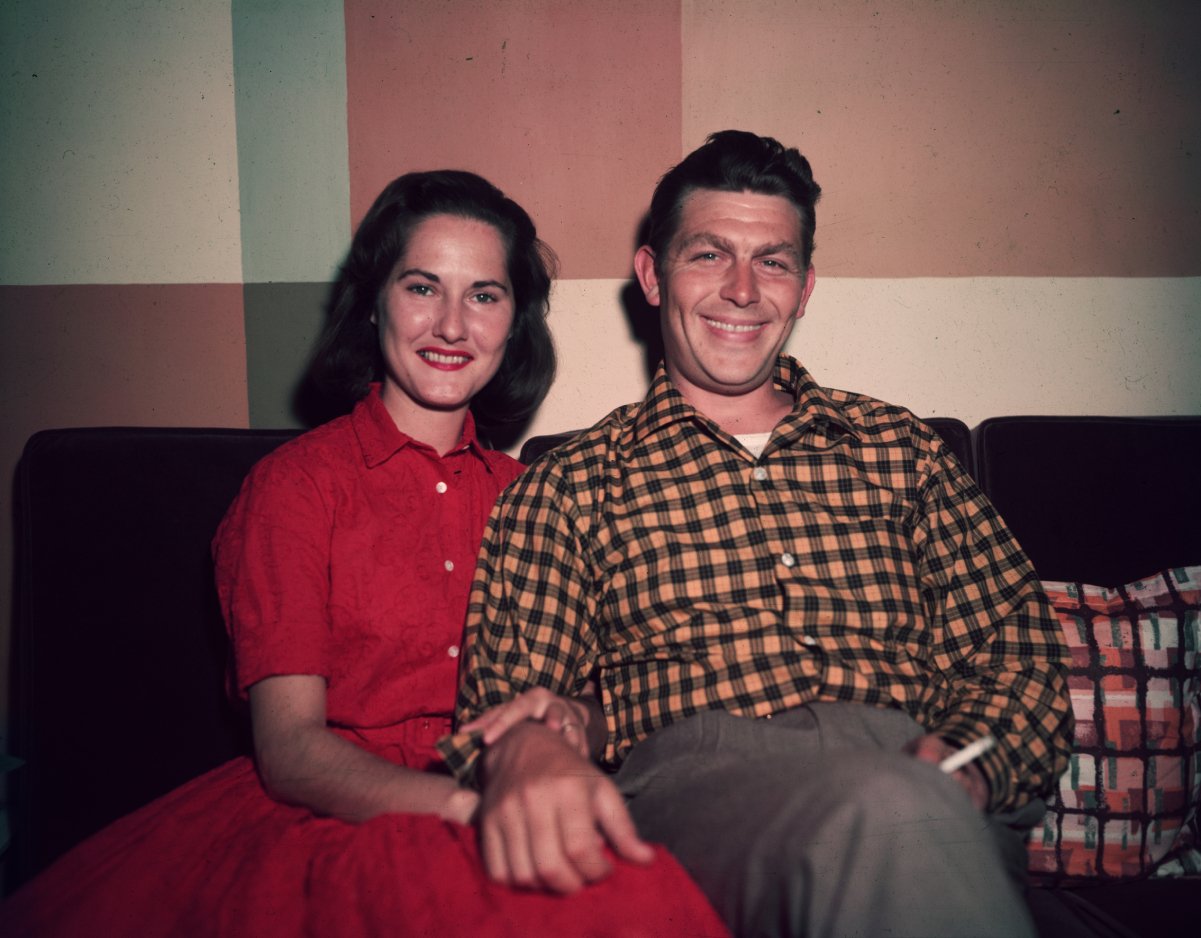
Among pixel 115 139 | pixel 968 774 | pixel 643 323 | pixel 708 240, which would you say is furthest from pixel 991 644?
pixel 115 139

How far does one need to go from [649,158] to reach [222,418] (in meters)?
1.23

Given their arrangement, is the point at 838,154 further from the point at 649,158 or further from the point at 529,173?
the point at 529,173

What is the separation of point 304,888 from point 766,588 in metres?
0.82

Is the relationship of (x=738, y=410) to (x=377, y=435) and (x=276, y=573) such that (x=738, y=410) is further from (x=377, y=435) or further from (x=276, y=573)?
(x=276, y=573)

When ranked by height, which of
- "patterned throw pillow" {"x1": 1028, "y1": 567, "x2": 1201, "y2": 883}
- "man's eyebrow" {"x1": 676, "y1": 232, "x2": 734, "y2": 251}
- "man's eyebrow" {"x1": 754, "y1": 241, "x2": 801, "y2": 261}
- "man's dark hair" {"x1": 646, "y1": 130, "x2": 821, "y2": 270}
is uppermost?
"man's dark hair" {"x1": 646, "y1": 130, "x2": 821, "y2": 270}

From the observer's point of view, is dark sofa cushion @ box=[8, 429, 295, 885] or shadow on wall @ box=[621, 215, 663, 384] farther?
shadow on wall @ box=[621, 215, 663, 384]

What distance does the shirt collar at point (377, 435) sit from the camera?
1.35 meters

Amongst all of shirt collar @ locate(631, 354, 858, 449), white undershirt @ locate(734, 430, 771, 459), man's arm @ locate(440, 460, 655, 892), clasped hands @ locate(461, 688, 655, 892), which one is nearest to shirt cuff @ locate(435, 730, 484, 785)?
man's arm @ locate(440, 460, 655, 892)

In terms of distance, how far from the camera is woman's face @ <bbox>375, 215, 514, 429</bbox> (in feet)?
4.53

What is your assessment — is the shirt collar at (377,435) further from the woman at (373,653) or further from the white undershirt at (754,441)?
the white undershirt at (754,441)

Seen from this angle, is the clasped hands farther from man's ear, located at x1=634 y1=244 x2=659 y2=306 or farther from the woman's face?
man's ear, located at x1=634 y1=244 x2=659 y2=306

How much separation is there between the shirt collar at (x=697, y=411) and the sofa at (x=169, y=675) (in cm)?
56

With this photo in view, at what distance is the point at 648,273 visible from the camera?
1622mm

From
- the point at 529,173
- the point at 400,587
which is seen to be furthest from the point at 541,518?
the point at 529,173
